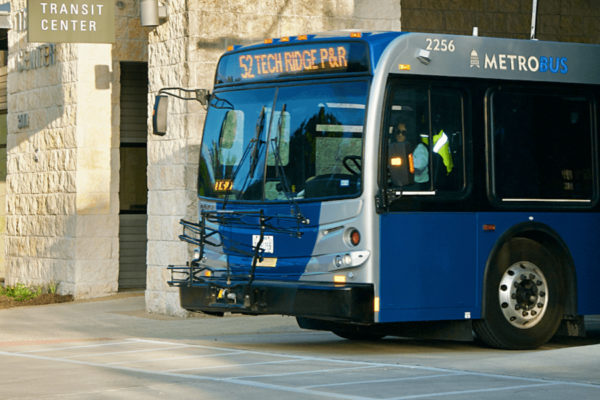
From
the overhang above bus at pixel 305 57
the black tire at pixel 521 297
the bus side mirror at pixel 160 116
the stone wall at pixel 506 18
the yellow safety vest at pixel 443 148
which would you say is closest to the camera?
the overhang above bus at pixel 305 57

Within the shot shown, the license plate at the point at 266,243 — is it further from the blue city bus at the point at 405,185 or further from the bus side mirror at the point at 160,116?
the bus side mirror at the point at 160,116

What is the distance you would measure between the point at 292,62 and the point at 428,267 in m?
2.44

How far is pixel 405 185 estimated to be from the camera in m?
12.4

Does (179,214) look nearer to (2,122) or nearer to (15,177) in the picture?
(15,177)

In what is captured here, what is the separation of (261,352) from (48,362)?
207cm

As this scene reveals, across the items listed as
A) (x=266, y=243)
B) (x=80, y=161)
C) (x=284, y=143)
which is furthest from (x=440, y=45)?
(x=80, y=161)

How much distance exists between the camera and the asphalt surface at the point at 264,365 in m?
9.90

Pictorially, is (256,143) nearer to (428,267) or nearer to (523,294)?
(428,267)

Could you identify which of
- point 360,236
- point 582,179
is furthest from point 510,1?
point 360,236

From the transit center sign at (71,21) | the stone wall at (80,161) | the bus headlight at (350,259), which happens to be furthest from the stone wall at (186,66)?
the bus headlight at (350,259)

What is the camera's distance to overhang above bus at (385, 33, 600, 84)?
12.6m

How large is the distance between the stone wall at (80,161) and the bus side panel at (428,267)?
949 centimetres

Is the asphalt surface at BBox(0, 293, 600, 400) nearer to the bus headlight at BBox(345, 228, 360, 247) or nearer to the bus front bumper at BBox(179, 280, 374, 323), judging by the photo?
the bus front bumper at BBox(179, 280, 374, 323)

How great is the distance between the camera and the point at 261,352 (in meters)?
13.1
